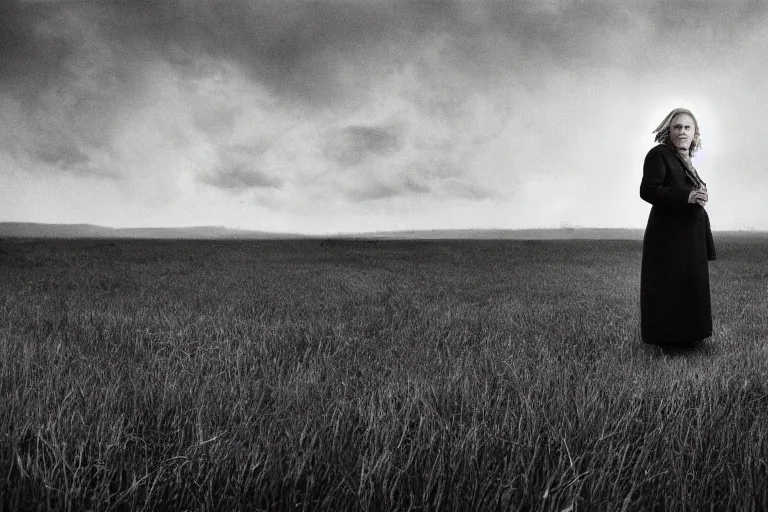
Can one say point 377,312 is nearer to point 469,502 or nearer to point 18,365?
point 18,365

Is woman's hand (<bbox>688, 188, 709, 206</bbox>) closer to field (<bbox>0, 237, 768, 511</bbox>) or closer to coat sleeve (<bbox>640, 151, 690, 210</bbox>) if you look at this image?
coat sleeve (<bbox>640, 151, 690, 210</bbox>)

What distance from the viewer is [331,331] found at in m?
4.93

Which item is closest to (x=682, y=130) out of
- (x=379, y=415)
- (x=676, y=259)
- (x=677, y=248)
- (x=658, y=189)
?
Answer: (x=658, y=189)

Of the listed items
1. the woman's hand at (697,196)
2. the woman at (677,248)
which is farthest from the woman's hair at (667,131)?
the woman's hand at (697,196)

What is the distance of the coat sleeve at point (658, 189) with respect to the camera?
151 inches

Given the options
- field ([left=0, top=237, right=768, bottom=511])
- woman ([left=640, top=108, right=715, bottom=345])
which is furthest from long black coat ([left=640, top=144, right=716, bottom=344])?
field ([left=0, top=237, right=768, bottom=511])

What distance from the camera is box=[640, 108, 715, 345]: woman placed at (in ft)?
13.3

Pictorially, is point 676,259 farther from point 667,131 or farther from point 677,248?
point 667,131

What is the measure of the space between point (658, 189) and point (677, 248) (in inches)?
24.5

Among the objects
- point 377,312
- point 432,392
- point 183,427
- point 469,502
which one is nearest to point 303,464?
point 469,502

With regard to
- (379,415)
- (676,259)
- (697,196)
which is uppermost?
(697,196)

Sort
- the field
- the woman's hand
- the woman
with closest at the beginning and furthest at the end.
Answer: the field → the woman's hand → the woman

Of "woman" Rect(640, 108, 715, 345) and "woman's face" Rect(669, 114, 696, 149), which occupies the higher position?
"woman's face" Rect(669, 114, 696, 149)

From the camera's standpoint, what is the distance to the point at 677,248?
4.07 metres
